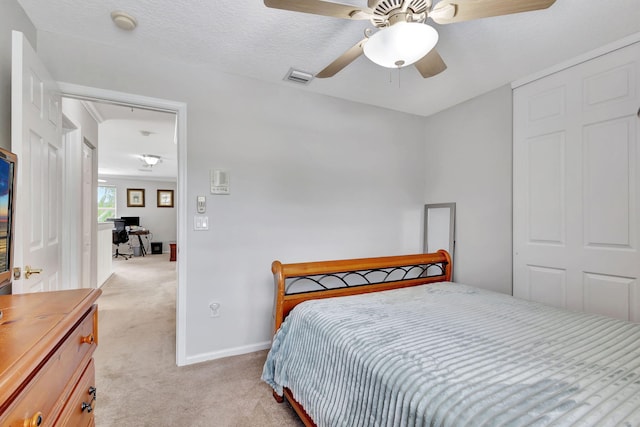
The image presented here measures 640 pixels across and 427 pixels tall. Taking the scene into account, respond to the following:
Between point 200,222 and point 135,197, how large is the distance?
8.44m

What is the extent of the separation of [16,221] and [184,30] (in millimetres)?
1475

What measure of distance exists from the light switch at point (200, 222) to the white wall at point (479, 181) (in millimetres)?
2462

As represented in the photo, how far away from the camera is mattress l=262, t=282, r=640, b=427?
0.88 m

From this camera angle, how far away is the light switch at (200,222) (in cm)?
242

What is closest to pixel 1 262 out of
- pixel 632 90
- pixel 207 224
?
pixel 207 224

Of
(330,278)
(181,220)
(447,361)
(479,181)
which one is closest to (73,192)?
(181,220)

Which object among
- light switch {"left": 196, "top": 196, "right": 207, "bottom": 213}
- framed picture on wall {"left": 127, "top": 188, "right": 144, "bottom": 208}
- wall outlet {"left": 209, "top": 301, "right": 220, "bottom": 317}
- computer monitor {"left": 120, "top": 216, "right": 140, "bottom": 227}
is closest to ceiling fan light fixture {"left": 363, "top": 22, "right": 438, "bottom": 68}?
light switch {"left": 196, "top": 196, "right": 207, "bottom": 213}

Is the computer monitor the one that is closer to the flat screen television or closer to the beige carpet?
the beige carpet

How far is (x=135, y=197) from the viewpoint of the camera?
9.37m

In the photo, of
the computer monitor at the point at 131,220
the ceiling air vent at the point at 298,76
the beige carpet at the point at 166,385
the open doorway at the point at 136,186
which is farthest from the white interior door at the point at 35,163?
the computer monitor at the point at 131,220

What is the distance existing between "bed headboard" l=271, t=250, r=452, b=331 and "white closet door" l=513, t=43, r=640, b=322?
775 mm

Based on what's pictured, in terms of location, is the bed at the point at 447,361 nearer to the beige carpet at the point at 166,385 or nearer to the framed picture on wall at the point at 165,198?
the beige carpet at the point at 166,385

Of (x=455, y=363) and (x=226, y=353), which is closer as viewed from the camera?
(x=455, y=363)

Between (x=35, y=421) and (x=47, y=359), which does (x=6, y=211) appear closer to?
(x=47, y=359)
